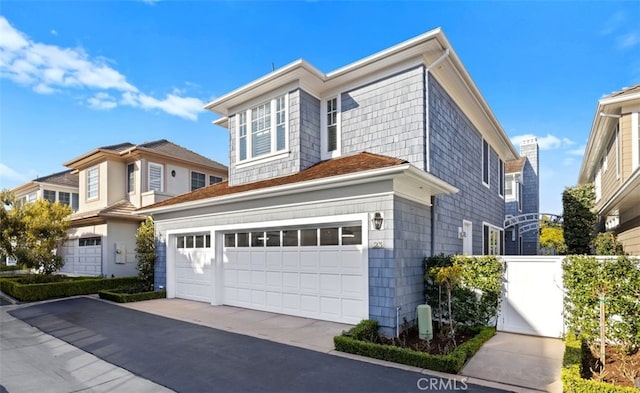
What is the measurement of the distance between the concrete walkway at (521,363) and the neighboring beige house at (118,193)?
1479 centimetres

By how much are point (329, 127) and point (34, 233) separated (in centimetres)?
1229

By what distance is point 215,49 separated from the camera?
11.1 meters

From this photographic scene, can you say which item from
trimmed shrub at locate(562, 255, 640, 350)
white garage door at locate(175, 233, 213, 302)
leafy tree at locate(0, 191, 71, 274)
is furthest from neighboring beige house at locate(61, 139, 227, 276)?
trimmed shrub at locate(562, 255, 640, 350)

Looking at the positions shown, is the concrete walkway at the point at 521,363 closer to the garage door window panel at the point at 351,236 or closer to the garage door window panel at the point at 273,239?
the garage door window panel at the point at 351,236

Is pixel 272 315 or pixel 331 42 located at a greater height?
pixel 331 42

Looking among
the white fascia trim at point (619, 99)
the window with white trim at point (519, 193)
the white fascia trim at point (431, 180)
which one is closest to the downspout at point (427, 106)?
the white fascia trim at point (431, 180)

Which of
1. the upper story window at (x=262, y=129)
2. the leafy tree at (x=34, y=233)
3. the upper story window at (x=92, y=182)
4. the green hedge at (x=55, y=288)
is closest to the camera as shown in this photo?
the upper story window at (x=262, y=129)

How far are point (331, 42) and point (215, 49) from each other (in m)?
3.88

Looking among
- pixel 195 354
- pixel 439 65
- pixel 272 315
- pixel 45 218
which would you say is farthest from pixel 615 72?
pixel 45 218

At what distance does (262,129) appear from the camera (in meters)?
10.5

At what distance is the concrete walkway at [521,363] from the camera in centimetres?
455

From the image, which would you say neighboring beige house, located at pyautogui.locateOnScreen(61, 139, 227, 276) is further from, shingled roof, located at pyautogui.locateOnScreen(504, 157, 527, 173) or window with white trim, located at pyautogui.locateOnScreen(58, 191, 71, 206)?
shingled roof, located at pyautogui.locateOnScreen(504, 157, 527, 173)

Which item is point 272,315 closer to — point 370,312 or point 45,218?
point 370,312

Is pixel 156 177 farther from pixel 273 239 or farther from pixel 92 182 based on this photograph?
pixel 273 239
